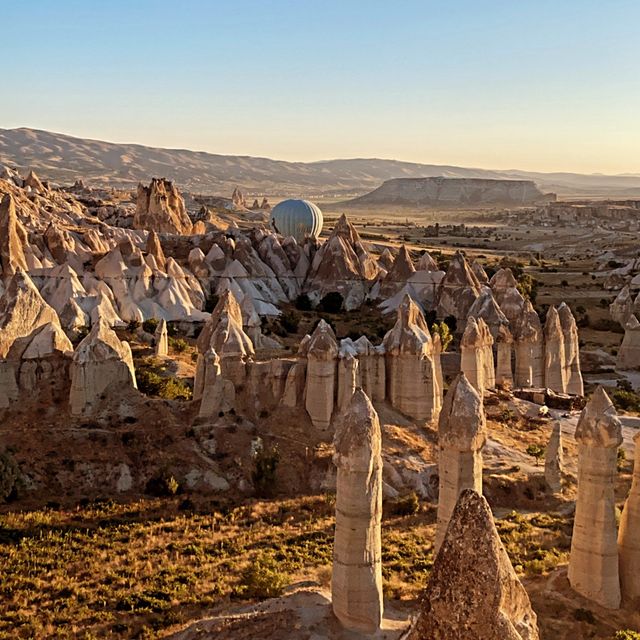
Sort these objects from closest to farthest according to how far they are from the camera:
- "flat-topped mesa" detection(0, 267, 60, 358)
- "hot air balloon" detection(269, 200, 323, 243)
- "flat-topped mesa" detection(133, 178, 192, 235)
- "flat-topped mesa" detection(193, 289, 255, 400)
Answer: "flat-topped mesa" detection(193, 289, 255, 400)
"flat-topped mesa" detection(0, 267, 60, 358)
"flat-topped mesa" detection(133, 178, 192, 235)
"hot air balloon" detection(269, 200, 323, 243)

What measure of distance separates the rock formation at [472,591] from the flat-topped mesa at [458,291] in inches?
1413

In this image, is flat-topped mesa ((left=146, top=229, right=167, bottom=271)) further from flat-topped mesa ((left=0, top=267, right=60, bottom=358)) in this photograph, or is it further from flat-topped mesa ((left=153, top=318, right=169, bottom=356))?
flat-topped mesa ((left=0, top=267, right=60, bottom=358))

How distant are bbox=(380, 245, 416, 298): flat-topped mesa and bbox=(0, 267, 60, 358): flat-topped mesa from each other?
92.8 feet

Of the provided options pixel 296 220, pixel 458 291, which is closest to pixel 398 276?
pixel 458 291

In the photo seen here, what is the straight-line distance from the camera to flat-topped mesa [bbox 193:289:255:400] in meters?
21.8

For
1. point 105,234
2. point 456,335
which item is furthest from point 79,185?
point 456,335

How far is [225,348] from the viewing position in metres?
23.1

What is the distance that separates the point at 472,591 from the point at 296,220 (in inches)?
2793

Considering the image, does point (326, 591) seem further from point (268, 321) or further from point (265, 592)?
point (268, 321)

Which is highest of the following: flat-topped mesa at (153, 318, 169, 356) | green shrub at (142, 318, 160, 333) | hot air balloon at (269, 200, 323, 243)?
hot air balloon at (269, 200, 323, 243)

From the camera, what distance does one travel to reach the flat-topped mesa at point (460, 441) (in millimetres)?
12961

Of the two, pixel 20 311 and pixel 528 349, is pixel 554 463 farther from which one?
pixel 20 311

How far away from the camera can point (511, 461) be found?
21594 mm

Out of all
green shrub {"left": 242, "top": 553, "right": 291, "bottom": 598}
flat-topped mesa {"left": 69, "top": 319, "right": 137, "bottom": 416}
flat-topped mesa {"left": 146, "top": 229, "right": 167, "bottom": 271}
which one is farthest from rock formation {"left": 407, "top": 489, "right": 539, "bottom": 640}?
flat-topped mesa {"left": 146, "top": 229, "right": 167, "bottom": 271}
